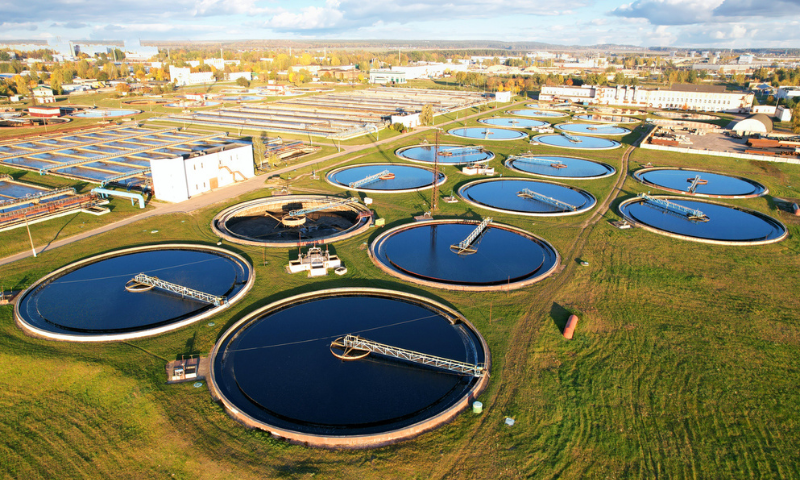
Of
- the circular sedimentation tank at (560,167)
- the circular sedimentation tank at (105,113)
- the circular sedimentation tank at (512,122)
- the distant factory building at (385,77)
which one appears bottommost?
the circular sedimentation tank at (560,167)

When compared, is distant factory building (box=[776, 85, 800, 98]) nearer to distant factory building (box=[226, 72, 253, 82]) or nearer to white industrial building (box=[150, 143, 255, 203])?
white industrial building (box=[150, 143, 255, 203])

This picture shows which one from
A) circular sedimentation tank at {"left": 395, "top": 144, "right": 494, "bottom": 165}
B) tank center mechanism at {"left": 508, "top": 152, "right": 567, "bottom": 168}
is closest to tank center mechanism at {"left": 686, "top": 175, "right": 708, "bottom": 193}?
tank center mechanism at {"left": 508, "top": 152, "right": 567, "bottom": 168}

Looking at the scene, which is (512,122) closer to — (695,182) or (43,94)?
(695,182)

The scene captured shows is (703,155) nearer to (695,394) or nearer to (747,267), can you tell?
(747,267)

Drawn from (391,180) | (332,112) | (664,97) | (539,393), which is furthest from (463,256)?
(664,97)

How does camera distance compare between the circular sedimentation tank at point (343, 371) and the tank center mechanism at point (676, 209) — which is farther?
the tank center mechanism at point (676, 209)

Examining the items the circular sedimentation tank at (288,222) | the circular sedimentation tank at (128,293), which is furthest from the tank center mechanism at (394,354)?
the circular sedimentation tank at (288,222)

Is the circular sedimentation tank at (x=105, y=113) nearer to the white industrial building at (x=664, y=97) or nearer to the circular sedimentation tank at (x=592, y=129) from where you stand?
the circular sedimentation tank at (x=592, y=129)
